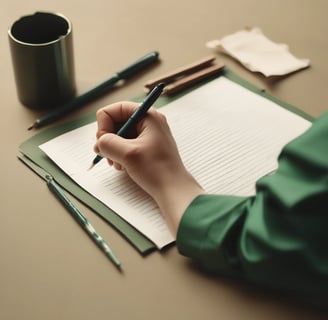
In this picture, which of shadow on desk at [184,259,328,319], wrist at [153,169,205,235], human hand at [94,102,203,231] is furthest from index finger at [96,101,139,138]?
shadow on desk at [184,259,328,319]

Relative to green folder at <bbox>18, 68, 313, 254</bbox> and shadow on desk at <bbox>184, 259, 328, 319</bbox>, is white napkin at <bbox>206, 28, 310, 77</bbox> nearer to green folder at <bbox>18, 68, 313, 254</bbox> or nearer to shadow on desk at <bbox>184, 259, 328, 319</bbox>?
green folder at <bbox>18, 68, 313, 254</bbox>

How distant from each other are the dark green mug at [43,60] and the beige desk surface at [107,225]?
0.03 meters

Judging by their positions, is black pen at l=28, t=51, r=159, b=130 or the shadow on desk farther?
black pen at l=28, t=51, r=159, b=130

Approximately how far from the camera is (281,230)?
0.62 meters

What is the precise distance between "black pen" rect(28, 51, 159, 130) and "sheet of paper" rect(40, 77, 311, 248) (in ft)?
0.14

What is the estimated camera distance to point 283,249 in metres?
0.61

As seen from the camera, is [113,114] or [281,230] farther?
[113,114]

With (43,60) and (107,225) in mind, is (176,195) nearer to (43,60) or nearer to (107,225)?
(107,225)

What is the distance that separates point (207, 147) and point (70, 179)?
0.66 ft

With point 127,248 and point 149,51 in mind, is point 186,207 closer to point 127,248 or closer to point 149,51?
point 127,248

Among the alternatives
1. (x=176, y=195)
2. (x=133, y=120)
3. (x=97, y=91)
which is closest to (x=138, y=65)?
(x=97, y=91)

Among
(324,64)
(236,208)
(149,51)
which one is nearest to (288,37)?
(324,64)

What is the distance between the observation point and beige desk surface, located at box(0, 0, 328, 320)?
2.11 feet

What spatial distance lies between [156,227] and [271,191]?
166 millimetres
